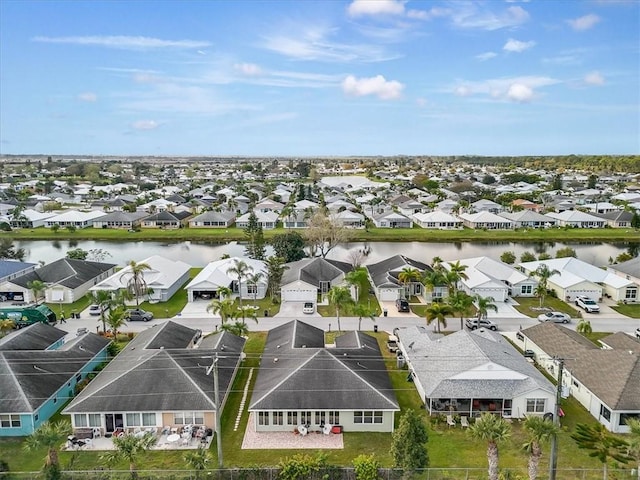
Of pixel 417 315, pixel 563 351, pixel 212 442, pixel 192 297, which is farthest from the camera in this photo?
pixel 192 297

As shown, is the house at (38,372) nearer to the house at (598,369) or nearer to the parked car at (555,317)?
the house at (598,369)

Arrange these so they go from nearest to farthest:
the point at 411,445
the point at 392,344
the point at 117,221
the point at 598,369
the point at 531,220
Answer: the point at 411,445 < the point at 598,369 < the point at 392,344 < the point at 531,220 < the point at 117,221

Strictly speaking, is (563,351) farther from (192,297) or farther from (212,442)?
(192,297)

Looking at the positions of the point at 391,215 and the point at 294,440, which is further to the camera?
the point at 391,215

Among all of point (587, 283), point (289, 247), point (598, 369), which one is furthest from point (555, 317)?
point (289, 247)

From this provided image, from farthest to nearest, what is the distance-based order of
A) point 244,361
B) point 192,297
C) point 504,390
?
1. point 192,297
2. point 244,361
3. point 504,390

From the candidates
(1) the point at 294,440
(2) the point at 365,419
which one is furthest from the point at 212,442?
(2) the point at 365,419

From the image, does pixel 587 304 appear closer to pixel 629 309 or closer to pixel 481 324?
pixel 629 309
